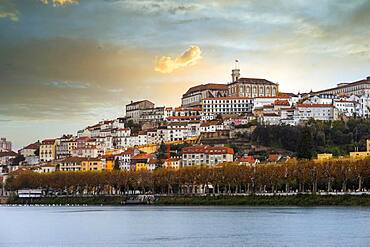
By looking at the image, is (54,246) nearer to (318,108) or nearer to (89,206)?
(89,206)

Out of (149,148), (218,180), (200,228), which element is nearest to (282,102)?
(149,148)

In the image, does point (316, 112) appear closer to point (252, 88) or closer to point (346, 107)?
point (346, 107)

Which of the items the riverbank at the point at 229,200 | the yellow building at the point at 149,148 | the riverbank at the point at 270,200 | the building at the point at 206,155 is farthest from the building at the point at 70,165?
the riverbank at the point at 270,200

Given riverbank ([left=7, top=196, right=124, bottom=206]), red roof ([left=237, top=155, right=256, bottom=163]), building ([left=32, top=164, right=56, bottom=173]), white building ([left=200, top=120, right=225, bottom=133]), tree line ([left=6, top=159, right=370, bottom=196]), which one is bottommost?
riverbank ([left=7, top=196, right=124, bottom=206])

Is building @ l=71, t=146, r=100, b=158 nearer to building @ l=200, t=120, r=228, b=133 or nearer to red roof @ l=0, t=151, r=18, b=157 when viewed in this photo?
building @ l=200, t=120, r=228, b=133

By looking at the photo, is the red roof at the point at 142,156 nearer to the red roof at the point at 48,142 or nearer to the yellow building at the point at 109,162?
the yellow building at the point at 109,162

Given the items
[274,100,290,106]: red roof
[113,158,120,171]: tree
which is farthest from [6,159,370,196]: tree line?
[274,100,290,106]: red roof
